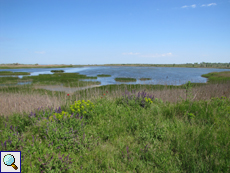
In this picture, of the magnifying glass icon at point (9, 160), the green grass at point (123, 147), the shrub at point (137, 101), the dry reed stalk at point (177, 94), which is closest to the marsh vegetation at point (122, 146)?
the green grass at point (123, 147)

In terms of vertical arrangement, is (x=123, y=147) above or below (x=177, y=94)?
below

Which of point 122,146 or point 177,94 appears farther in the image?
point 177,94

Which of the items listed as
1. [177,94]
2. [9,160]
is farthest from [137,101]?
[9,160]

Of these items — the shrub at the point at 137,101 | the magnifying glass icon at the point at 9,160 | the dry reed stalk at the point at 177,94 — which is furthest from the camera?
the dry reed stalk at the point at 177,94

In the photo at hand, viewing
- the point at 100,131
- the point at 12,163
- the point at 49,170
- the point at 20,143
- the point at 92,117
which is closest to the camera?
the point at 49,170

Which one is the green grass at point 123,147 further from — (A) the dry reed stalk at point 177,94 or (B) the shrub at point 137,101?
(A) the dry reed stalk at point 177,94

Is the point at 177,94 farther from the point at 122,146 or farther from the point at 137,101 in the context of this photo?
the point at 122,146

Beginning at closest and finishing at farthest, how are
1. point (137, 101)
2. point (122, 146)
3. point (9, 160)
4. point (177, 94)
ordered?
1. point (9, 160)
2. point (122, 146)
3. point (137, 101)
4. point (177, 94)

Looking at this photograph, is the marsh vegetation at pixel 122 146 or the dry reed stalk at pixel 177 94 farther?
Result: the dry reed stalk at pixel 177 94

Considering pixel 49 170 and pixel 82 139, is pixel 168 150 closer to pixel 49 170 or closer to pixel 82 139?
pixel 82 139

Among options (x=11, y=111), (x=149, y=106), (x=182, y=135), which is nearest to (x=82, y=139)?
(x=182, y=135)

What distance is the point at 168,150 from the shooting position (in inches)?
112

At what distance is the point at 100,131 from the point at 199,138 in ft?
7.70

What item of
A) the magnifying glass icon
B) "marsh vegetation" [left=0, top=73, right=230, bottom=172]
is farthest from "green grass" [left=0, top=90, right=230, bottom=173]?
the magnifying glass icon
